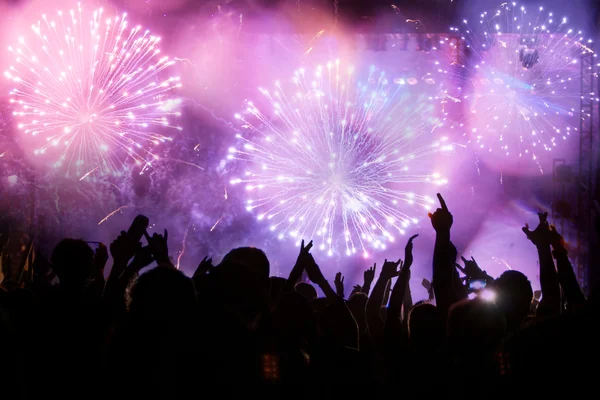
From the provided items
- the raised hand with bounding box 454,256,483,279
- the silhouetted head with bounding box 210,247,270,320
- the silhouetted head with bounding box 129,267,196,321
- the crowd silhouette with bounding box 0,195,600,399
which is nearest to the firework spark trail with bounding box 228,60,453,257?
the raised hand with bounding box 454,256,483,279

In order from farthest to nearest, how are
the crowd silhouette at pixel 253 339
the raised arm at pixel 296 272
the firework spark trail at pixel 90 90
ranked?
the firework spark trail at pixel 90 90
the raised arm at pixel 296 272
the crowd silhouette at pixel 253 339

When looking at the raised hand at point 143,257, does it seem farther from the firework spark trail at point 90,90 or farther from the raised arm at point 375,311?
the firework spark trail at point 90,90

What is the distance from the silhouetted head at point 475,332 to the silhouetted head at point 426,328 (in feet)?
0.87

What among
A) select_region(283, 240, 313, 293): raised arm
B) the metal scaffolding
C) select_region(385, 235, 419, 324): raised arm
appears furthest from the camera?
the metal scaffolding

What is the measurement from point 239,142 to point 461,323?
10976 mm

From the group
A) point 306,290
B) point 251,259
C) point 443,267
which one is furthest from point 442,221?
point 306,290

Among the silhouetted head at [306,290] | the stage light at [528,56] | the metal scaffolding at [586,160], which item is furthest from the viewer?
the stage light at [528,56]

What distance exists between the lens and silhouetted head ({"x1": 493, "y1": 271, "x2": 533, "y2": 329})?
95.1 inches

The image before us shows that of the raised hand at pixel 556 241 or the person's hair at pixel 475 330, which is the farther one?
the raised hand at pixel 556 241

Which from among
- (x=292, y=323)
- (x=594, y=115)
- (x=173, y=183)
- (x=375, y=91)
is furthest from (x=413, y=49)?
(x=292, y=323)

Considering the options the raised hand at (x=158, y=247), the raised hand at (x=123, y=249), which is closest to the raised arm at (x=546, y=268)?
the raised hand at (x=158, y=247)

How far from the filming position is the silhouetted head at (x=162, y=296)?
1624 millimetres

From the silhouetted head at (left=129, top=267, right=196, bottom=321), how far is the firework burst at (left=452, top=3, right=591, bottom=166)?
821 centimetres

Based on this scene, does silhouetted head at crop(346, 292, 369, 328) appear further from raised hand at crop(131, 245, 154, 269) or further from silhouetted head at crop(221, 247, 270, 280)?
raised hand at crop(131, 245, 154, 269)
